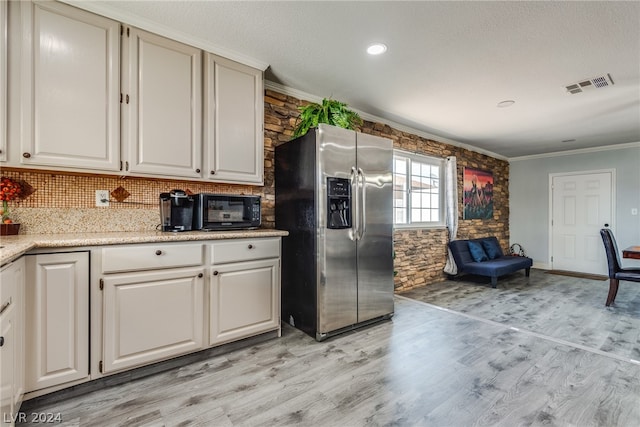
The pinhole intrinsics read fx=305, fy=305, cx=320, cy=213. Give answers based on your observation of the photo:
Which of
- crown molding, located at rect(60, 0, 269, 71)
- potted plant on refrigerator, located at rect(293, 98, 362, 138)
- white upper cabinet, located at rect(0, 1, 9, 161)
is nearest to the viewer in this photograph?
white upper cabinet, located at rect(0, 1, 9, 161)

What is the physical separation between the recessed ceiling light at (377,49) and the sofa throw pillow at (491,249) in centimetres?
428

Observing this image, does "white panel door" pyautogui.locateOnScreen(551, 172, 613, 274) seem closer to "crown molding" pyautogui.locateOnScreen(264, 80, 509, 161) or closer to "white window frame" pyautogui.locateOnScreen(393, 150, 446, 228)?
"crown molding" pyautogui.locateOnScreen(264, 80, 509, 161)

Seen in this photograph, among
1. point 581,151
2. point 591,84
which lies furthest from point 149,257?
point 581,151

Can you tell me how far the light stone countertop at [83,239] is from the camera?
4.55 feet

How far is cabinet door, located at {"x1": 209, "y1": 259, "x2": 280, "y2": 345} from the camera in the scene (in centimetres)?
226

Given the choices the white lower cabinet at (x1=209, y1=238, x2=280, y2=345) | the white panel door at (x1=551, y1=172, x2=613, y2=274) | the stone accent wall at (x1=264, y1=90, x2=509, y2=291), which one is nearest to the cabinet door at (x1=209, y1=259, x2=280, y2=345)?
the white lower cabinet at (x1=209, y1=238, x2=280, y2=345)

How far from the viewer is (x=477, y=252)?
512cm

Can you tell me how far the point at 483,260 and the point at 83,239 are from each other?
5372 mm

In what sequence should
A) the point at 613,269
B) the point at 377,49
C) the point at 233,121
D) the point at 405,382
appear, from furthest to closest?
the point at 613,269
the point at 233,121
the point at 377,49
the point at 405,382

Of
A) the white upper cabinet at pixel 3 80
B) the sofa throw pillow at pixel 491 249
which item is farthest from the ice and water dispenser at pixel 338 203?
the sofa throw pillow at pixel 491 249

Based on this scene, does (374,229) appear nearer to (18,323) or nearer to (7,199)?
(18,323)

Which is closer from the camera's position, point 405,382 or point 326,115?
point 405,382

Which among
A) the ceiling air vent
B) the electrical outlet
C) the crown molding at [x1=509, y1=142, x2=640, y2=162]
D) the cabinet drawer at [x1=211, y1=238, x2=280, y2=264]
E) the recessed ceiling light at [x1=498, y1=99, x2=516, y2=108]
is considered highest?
the recessed ceiling light at [x1=498, y1=99, x2=516, y2=108]

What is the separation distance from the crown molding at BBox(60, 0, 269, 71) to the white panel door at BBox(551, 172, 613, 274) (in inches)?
255
